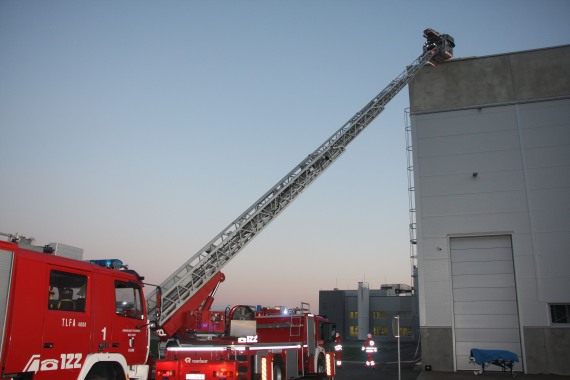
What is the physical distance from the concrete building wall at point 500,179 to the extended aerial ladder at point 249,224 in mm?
1445

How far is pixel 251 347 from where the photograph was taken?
12.4 metres

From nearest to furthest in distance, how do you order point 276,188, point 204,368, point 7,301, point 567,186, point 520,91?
point 7,301, point 204,368, point 276,188, point 567,186, point 520,91

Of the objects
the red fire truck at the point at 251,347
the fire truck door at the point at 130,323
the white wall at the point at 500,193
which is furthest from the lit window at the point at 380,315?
the fire truck door at the point at 130,323

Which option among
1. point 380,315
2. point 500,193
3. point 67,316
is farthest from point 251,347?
point 380,315

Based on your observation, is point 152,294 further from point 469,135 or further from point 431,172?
point 469,135

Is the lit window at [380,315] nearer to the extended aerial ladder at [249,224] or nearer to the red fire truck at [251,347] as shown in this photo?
the extended aerial ladder at [249,224]

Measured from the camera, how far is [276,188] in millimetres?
17344

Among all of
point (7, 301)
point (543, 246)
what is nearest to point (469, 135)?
point (543, 246)

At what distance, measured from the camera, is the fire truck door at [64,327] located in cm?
777

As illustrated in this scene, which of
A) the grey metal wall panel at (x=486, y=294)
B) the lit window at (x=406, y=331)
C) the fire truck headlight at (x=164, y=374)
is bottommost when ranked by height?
the lit window at (x=406, y=331)

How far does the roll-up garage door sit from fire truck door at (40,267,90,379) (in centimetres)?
1641

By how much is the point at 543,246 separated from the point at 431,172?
5363 millimetres

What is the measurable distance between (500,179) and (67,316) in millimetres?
18320

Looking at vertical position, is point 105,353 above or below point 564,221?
below
